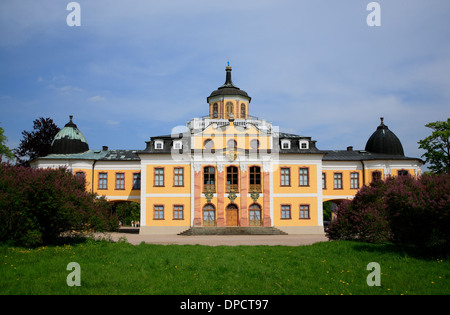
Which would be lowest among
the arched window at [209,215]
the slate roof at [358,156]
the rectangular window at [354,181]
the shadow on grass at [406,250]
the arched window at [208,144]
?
the shadow on grass at [406,250]

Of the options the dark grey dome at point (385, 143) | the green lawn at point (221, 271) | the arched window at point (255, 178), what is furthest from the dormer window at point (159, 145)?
the dark grey dome at point (385, 143)

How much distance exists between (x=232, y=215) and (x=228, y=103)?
A: 12.2 metres

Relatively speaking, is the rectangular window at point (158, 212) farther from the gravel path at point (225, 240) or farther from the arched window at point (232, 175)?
the arched window at point (232, 175)

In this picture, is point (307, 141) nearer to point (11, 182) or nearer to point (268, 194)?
point (268, 194)

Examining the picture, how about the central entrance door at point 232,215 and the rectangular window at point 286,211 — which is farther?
the rectangular window at point 286,211

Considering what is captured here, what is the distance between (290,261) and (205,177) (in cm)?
2208

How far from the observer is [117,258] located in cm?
1430

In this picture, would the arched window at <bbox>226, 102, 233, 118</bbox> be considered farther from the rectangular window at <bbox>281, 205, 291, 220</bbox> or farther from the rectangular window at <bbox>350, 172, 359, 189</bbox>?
the rectangular window at <bbox>350, 172, 359, 189</bbox>

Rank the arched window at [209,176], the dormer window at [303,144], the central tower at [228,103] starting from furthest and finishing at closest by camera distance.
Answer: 1. the central tower at [228,103]
2. the dormer window at [303,144]
3. the arched window at [209,176]

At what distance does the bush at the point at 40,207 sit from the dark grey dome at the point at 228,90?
24516mm

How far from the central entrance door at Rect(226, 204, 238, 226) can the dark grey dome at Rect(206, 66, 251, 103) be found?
486 inches

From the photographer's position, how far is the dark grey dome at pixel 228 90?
134 feet

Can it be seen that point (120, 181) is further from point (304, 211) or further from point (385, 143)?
point (385, 143)
